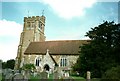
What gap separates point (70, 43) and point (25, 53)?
364 inches

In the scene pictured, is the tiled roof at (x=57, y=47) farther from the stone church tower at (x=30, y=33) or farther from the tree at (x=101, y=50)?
the tree at (x=101, y=50)

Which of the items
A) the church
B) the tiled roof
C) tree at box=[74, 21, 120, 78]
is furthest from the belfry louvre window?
tree at box=[74, 21, 120, 78]

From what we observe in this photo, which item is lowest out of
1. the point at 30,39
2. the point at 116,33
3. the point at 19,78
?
the point at 19,78

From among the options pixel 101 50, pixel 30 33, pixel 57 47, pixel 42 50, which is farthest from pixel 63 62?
pixel 101 50

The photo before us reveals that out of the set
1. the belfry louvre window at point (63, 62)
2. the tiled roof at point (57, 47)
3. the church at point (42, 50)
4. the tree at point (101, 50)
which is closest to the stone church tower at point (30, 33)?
the church at point (42, 50)

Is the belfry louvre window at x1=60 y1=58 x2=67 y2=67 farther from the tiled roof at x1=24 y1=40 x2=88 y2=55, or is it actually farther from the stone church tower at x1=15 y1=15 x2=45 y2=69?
the stone church tower at x1=15 y1=15 x2=45 y2=69

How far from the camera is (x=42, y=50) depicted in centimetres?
4338

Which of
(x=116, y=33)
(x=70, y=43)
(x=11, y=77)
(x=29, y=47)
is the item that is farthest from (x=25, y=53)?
(x=11, y=77)

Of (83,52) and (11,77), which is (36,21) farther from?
(11,77)

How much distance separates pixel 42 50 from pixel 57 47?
3.02 m

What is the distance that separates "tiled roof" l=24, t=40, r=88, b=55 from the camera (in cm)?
4188

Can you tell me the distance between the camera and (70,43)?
43.6 metres

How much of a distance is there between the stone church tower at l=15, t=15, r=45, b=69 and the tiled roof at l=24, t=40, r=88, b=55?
7.25 ft

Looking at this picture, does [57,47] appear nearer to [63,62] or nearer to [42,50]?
[42,50]
